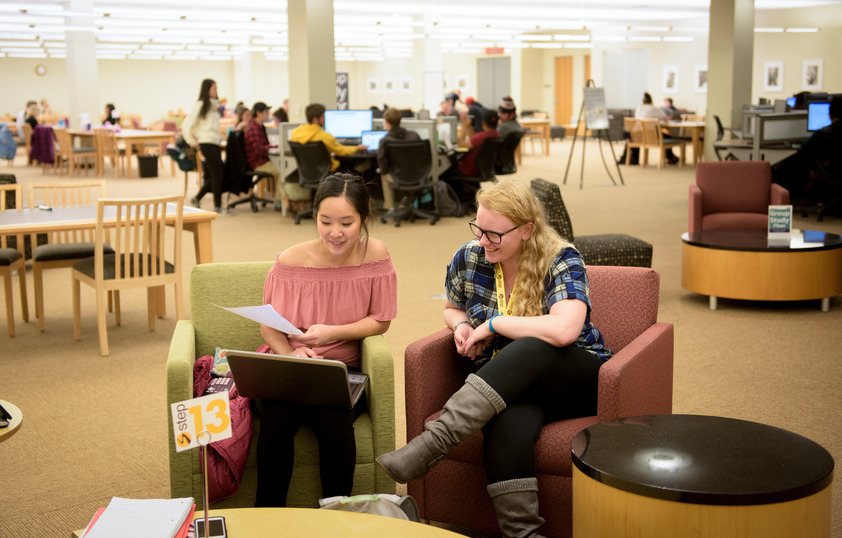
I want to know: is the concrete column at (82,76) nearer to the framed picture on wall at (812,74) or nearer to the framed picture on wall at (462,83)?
the framed picture on wall at (462,83)

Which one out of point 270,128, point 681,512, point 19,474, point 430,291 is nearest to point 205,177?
point 270,128

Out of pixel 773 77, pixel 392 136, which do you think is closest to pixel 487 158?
pixel 392 136

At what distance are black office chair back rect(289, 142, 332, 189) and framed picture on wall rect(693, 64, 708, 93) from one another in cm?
1502

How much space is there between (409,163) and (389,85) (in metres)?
21.6

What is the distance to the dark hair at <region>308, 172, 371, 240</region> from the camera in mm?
2680

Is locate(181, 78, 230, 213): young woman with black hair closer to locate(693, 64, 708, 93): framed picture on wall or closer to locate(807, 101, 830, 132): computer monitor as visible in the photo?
locate(807, 101, 830, 132): computer monitor

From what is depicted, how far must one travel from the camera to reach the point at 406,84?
95.5 feet

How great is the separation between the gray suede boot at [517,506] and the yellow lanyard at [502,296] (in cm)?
52

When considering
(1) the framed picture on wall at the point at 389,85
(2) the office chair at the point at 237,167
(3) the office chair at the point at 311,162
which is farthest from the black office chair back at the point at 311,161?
(1) the framed picture on wall at the point at 389,85

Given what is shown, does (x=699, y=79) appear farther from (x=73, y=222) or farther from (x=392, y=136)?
(x=73, y=222)

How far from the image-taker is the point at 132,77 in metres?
29.1

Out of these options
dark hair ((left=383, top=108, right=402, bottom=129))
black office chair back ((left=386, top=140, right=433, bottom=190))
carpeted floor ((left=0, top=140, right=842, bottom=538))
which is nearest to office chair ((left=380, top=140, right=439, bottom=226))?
black office chair back ((left=386, top=140, right=433, bottom=190))

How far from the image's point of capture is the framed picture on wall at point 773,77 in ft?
65.8

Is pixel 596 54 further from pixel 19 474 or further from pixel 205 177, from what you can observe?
pixel 19 474
